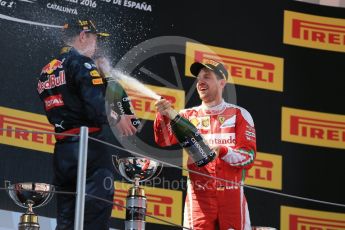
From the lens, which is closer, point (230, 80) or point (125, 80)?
point (125, 80)

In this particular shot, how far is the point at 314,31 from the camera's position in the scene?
563 centimetres

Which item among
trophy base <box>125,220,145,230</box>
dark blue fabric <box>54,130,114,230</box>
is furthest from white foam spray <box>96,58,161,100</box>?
trophy base <box>125,220,145,230</box>

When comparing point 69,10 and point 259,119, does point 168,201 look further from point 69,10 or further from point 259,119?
point 69,10

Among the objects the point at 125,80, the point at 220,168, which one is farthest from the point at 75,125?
the point at 125,80

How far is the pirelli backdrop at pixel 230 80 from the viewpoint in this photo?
15.7 ft

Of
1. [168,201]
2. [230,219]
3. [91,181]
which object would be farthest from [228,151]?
[168,201]

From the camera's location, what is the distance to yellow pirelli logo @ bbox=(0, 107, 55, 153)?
4707 mm

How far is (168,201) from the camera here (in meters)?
5.04

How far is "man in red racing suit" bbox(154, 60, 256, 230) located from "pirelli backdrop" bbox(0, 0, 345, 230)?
0.76m

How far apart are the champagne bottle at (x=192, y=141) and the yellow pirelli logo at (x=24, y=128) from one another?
0.95m

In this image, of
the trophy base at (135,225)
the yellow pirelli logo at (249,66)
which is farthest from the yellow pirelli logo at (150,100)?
the trophy base at (135,225)

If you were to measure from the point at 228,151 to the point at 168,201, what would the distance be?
3.32 ft

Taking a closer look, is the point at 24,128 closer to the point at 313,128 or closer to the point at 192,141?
the point at 192,141

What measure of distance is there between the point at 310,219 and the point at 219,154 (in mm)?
1425
